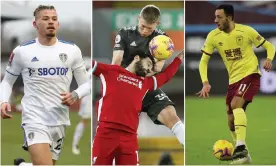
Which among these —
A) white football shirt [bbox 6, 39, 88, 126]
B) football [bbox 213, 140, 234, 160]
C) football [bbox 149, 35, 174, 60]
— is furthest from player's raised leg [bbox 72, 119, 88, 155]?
white football shirt [bbox 6, 39, 88, 126]

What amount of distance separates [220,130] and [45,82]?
122 inches

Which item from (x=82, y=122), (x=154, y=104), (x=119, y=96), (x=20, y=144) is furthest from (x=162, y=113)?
(x=20, y=144)

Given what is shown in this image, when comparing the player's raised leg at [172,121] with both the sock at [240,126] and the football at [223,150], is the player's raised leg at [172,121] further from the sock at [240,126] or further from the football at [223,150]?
the sock at [240,126]

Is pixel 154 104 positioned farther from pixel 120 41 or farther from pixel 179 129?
pixel 120 41

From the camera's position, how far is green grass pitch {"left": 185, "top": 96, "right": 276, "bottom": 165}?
774 centimetres

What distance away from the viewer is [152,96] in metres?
7.16

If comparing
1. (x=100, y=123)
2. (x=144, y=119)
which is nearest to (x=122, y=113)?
(x=100, y=123)

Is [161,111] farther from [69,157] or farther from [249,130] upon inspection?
[69,157]

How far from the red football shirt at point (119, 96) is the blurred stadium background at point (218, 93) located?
1.85 metres

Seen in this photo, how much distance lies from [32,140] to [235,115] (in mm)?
2595

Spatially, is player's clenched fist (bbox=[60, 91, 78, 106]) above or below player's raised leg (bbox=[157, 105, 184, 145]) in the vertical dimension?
above

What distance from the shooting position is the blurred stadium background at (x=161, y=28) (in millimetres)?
7816

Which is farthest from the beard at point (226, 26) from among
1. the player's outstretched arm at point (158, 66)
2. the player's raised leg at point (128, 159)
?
the player's raised leg at point (128, 159)

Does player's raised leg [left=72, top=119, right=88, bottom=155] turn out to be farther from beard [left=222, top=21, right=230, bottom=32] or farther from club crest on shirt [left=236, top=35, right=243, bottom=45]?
club crest on shirt [left=236, top=35, right=243, bottom=45]
